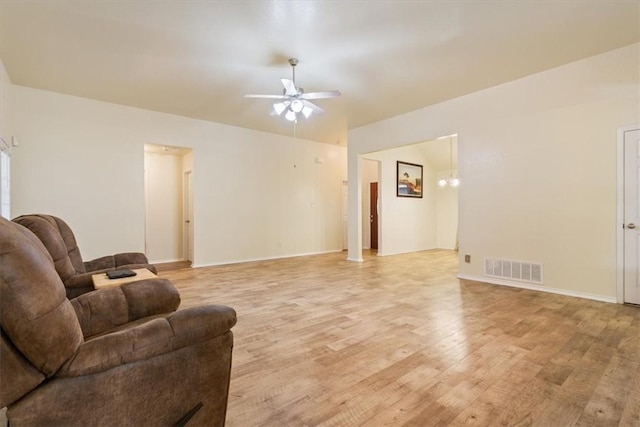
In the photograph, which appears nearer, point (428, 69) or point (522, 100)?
point (428, 69)

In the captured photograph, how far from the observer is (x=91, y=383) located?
100cm

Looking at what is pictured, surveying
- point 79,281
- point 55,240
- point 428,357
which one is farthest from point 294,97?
point 428,357

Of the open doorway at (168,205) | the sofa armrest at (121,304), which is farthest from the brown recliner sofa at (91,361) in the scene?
the open doorway at (168,205)

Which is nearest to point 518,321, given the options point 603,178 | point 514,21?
point 603,178

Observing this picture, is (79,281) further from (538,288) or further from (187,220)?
(538,288)

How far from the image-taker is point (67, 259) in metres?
2.34

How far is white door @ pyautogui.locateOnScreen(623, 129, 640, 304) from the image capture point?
335 centimetres

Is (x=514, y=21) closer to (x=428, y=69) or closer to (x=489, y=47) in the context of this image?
(x=489, y=47)

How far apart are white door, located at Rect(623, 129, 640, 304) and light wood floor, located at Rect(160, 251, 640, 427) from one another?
30 cm

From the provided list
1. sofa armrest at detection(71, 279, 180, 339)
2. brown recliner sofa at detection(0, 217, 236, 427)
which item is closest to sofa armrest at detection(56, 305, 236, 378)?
brown recliner sofa at detection(0, 217, 236, 427)

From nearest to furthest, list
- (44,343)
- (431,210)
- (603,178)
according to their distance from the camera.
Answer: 1. (44,343)
2. (603,178)
3. (431,210)

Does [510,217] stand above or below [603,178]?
below

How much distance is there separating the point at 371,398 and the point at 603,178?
3927 mm

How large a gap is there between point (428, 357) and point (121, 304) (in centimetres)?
214
